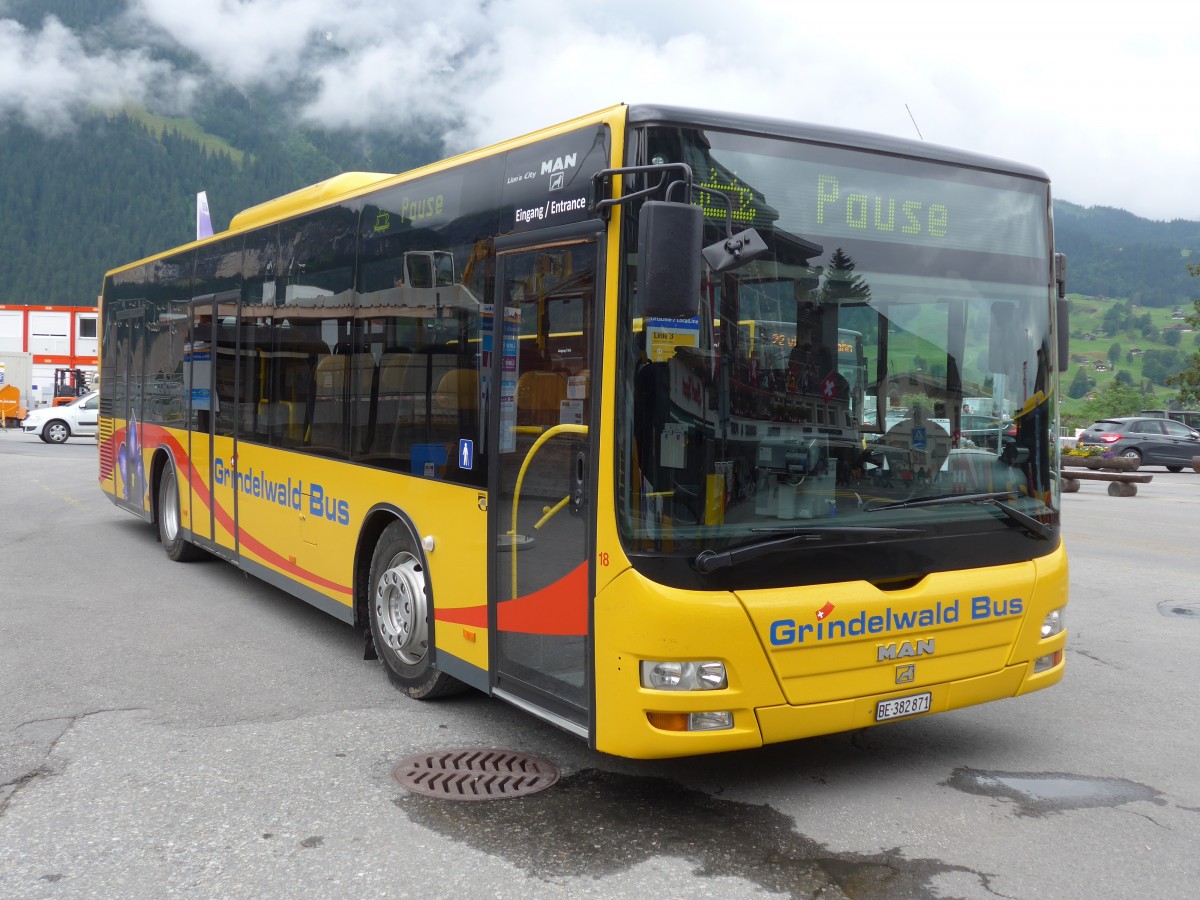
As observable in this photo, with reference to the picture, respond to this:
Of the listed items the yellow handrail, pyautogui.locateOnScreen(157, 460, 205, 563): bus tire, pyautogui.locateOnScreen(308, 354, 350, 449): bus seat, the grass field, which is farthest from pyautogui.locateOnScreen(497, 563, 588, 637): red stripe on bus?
the grass field

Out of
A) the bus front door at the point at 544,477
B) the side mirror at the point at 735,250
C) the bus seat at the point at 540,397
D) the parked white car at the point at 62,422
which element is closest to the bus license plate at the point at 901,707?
the bus front door at the point at 544,477

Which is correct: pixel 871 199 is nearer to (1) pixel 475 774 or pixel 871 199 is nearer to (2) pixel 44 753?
(1) pixel 475 774

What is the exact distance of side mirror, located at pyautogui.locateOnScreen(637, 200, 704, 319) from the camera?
163 inches

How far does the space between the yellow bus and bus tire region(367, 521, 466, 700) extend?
30 millimetres

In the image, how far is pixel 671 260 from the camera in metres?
4.15

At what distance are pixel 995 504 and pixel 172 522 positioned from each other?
833 centimetres

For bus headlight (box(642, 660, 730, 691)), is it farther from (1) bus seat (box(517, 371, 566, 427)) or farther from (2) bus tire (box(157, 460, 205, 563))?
(2) bus tire (box(157, 460, 205, 563))

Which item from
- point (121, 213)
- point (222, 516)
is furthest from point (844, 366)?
point (121, 213)

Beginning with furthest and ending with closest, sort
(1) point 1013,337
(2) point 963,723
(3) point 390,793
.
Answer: (2) point 963,723 → (1) point 1013,337 → (3) point 390,793

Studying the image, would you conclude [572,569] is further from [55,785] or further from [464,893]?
[55,785]

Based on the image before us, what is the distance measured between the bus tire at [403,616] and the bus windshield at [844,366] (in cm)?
210

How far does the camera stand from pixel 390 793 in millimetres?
4867

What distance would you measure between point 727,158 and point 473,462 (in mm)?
1910

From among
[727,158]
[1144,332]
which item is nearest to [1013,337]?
[727,158]
